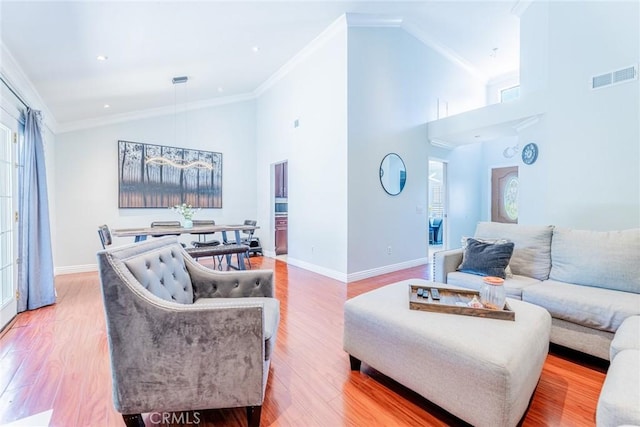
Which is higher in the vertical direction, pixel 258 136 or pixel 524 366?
pixel 258 136

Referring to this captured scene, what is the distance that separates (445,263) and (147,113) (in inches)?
223

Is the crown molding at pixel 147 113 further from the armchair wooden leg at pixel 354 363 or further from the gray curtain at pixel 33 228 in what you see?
the armchair wooden leg at pixel 354 363

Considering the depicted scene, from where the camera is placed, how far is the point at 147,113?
5266mm

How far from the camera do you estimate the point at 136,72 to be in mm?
3699

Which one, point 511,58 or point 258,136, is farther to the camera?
point 258,136

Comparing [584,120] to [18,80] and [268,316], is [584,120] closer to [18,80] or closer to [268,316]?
[268,316]

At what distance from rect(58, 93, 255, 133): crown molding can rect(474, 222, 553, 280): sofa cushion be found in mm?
5783

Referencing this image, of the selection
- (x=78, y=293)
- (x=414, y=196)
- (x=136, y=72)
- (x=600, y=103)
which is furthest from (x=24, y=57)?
(x=600, y=103)

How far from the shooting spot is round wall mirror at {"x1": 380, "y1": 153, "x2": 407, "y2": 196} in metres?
4.55

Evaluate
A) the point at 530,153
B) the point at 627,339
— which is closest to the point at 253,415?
the point at 627,339

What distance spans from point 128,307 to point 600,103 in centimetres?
512

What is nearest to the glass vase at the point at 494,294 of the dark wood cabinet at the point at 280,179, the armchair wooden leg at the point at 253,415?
the armchair wooden leg at the point at 253,415

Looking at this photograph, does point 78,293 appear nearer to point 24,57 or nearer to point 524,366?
point 24,57

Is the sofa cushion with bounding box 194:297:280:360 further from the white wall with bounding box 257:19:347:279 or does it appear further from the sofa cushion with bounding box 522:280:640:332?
the white wall with bounding box 257:19:347:279
